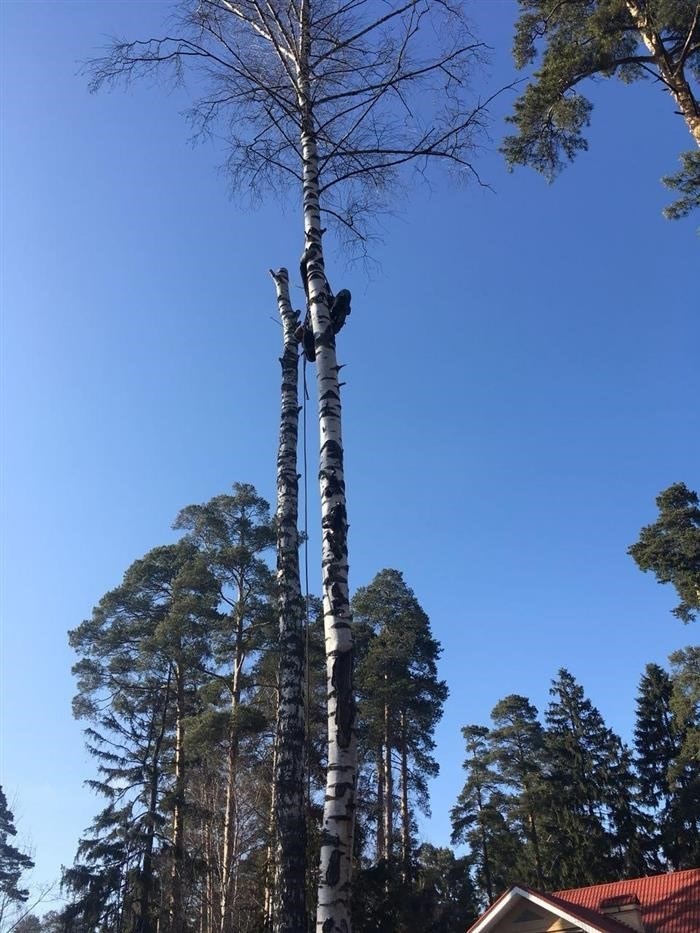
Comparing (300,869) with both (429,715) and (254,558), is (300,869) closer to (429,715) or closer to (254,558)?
(254,558)

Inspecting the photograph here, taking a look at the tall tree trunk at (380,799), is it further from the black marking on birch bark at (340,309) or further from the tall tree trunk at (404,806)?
the black marking on birch bark at (340,309)

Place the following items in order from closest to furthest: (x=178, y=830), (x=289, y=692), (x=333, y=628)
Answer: (x=333, y=628) < (x=289, y=692) < (x=178, y=830)

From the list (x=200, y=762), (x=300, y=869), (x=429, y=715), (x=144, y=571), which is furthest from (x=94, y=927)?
(x=300, y=869)

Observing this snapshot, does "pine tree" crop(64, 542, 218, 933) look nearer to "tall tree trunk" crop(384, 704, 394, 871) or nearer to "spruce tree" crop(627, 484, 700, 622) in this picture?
"tall tree trunk" crop(384, 704, 394, 871)

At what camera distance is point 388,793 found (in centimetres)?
2386

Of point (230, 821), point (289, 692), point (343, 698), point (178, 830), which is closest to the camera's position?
point (343, 698)

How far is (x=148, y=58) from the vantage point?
9156 millimetres

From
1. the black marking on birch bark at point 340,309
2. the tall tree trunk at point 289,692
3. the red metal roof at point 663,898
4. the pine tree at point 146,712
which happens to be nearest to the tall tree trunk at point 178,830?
the pine tree at point 146,712

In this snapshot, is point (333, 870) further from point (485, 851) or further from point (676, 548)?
point (485, 851)

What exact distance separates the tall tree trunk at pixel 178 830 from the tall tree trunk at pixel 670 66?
58.2 feet

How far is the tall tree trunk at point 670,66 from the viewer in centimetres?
1051

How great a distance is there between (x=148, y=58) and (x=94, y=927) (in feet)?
65.2

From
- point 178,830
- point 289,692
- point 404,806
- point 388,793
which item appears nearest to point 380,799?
point 388,793

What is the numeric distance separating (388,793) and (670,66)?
22360 mm
